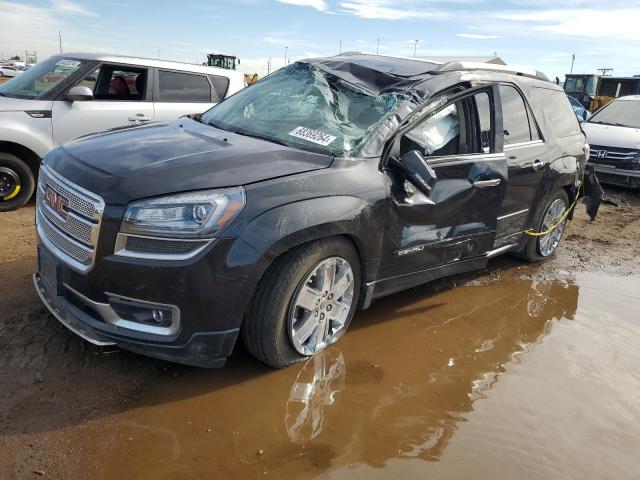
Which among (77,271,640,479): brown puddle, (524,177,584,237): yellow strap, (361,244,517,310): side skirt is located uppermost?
(524,177,584,237): yellow strap

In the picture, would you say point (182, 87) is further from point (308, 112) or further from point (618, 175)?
point (618, 175)

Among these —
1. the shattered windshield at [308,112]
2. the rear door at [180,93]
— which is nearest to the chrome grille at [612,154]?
the rear door at [180,93]

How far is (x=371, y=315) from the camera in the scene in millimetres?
3982

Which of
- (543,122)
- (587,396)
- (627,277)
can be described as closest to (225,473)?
(587,396)

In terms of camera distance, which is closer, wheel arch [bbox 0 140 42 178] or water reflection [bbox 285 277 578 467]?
water reflection [bbox 285 277 578 467]

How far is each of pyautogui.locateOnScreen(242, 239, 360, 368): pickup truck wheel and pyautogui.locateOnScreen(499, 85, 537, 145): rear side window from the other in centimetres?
199

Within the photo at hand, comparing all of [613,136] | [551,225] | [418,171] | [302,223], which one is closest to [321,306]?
[302,223]

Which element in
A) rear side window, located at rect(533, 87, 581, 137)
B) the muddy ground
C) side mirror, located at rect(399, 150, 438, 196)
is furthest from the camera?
rear side window, located at rect(533, 87, 581, 137)

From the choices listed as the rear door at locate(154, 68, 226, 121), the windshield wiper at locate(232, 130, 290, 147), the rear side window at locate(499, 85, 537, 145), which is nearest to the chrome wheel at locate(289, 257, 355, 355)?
the windshield wiper at locate(232, 130, 290, 147)

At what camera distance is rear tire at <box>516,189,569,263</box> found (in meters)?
5.16

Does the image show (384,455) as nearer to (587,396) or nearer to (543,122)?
(587,396)

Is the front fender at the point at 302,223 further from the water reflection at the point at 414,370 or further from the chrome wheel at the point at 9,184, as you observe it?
the chrome wheel at the point at 9,184

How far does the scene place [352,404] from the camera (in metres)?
2.89

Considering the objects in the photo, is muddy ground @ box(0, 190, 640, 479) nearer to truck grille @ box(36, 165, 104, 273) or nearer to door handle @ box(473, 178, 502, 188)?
truck grille @ box(36, 165, 104, 273)
